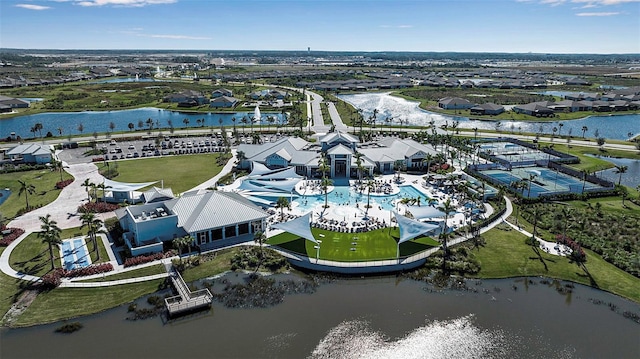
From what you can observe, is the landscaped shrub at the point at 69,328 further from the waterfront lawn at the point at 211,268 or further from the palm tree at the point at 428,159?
the palm tree at the point at 428,159

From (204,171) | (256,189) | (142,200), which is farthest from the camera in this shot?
(204,171)

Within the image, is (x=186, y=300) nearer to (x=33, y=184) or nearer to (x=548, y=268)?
(x=548, y=268)

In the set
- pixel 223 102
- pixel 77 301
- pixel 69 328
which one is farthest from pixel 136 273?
pixel 223 102

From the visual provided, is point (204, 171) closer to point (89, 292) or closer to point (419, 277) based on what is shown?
point (89, 292)

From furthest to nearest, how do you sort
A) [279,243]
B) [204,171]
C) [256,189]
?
[204,171] < [256,189] < [279,243]

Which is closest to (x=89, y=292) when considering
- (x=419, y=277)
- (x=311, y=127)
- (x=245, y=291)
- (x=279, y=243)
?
(x=245, y=291)

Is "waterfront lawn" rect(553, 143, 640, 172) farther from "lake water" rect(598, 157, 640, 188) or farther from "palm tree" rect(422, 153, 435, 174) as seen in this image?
"palm tree" rect(422, 153, 435, 174)
